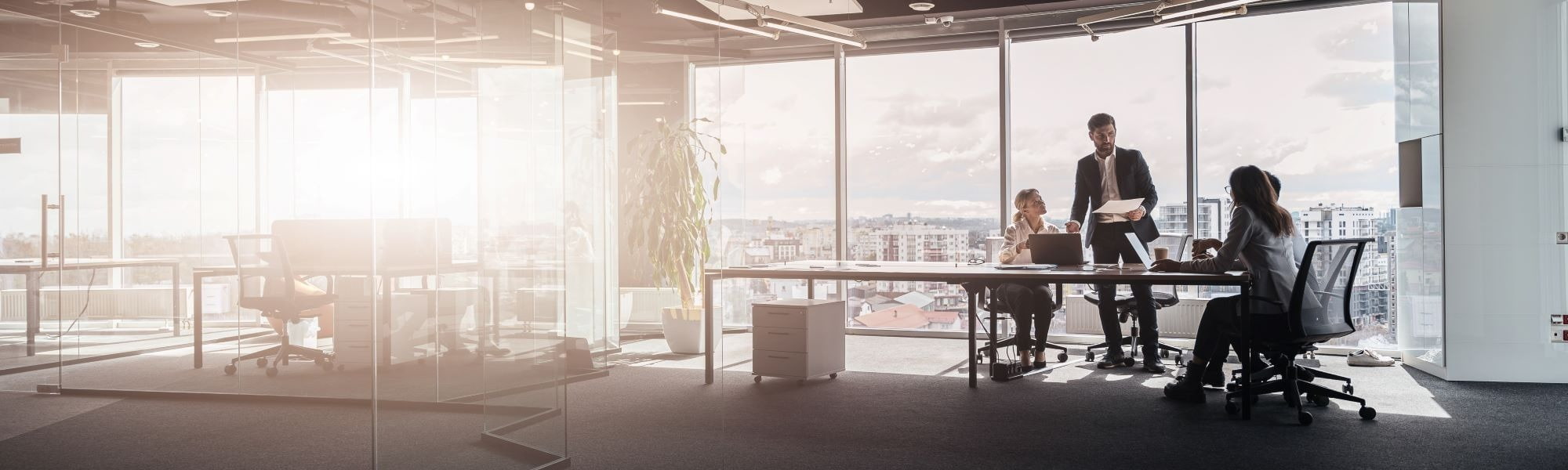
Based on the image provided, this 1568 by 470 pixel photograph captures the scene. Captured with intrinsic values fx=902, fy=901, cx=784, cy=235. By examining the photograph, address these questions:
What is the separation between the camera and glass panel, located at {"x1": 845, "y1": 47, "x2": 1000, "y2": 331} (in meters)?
7.62

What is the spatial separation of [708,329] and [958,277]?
1483mm

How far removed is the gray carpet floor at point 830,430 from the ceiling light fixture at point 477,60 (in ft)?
4.28

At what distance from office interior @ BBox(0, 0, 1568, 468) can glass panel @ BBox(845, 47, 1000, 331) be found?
27.0 inches

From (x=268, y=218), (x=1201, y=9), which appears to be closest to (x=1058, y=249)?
(x=1201, y=9)

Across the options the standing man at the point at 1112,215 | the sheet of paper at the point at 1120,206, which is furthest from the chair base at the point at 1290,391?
the sheet of paper at the point at 1120,206

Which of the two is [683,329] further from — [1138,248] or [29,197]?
[29,197]

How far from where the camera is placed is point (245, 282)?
4.91 metres

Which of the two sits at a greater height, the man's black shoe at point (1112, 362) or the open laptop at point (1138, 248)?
the open laptop at point (1138, 248)

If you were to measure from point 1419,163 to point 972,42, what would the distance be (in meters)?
3.30

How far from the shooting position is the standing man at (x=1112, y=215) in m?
5.73

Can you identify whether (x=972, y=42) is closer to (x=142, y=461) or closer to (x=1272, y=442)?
(x=1272, y=442)

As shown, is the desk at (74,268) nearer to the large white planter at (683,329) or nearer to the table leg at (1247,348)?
the large white planter at (683,329)

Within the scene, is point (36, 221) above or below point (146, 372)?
above

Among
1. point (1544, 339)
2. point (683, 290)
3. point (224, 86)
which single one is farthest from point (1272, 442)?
point (224, 86)
